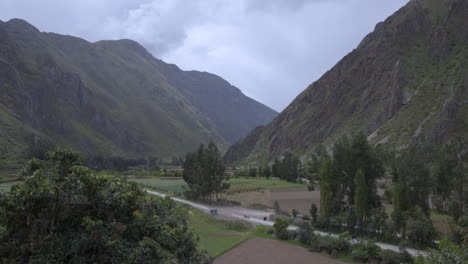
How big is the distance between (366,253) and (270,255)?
9.36 metres

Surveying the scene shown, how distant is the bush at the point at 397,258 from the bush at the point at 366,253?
0.94 metres

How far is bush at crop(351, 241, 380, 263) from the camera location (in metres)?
32.7

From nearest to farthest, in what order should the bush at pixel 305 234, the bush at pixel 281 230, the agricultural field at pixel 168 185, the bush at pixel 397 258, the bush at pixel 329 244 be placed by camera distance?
the bush at pixel 397 258 → the bush at pixel 329 244 → the bush at pixel 305 234 → the bush at pixel 281 230 → the agricultural field at pixel 168 185

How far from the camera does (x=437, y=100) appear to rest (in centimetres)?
11988

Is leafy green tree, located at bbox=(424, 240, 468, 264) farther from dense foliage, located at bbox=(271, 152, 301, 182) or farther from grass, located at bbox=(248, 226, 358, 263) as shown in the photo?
dense foliage, located at bbox=(271, 152, 301, 182)

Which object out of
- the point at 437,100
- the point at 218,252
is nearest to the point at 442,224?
the point at 218,252

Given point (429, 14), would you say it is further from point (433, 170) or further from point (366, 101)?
point (433, 170)

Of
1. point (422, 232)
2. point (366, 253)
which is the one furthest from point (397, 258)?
point (422, 232)

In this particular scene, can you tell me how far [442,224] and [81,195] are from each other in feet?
154

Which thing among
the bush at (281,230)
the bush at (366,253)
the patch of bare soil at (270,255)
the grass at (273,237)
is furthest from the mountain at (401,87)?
the bush at (366,253)

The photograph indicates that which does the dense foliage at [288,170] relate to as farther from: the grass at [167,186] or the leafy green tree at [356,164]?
the leafy green tree at [356,164]

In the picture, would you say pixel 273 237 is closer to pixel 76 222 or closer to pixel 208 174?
pixel 208 174

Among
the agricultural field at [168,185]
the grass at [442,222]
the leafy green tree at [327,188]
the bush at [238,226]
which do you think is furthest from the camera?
the agricultural field at [168,185]

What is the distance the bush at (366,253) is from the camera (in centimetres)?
3272
